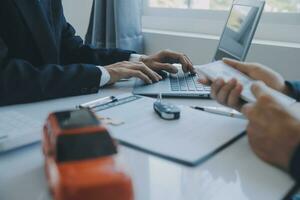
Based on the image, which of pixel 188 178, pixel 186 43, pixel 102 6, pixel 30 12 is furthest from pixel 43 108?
pixel 102 6

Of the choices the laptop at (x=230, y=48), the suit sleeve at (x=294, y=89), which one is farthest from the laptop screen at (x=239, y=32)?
the suit sleeve at (x=294, y=89)

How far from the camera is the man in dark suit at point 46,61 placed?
2.91 feet

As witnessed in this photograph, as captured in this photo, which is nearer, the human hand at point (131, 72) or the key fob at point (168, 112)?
the key fob at point (168, 112)

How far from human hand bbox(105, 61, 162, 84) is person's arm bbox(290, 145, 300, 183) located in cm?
57

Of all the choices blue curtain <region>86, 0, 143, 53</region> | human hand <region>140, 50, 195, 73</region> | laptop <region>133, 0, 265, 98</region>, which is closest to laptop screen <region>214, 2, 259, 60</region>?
laptop <region>133, 0, 265, 98</region>

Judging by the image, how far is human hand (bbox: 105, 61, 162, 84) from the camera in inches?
40.4

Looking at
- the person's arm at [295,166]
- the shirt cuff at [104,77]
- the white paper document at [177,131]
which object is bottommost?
the shirt cuff at [104,77]

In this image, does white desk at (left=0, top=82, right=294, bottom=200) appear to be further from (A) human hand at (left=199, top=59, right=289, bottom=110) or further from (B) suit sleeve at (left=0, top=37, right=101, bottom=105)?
(B) suit sleeve at (left=0, top=37, right=101, bottom=105)

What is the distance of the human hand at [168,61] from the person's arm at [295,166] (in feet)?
2.15

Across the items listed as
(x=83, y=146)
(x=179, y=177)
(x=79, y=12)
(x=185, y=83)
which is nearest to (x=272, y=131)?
(x=179, y=177)

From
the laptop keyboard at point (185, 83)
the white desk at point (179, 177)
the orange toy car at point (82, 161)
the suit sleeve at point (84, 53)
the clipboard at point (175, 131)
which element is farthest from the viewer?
the suit sleeve at point (84, 53)

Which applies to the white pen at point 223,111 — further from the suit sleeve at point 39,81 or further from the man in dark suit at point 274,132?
the suit sleeve at point 39,81

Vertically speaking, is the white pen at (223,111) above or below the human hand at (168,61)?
above

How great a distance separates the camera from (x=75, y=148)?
41cm
